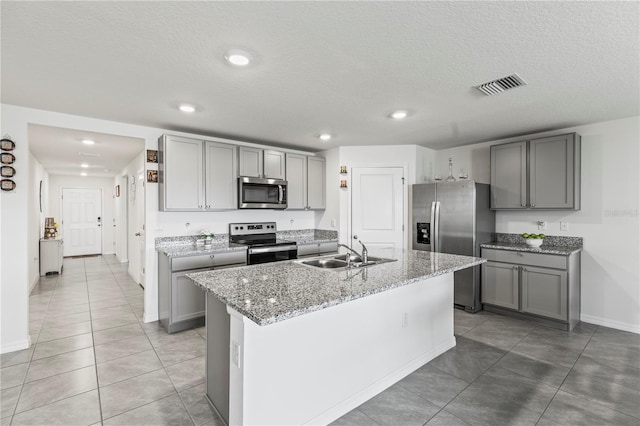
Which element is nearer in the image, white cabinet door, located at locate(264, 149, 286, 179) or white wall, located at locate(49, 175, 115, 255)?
white cabinet door, located at locate(264, 149, 286, 179)

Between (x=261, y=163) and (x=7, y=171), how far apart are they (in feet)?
8.61

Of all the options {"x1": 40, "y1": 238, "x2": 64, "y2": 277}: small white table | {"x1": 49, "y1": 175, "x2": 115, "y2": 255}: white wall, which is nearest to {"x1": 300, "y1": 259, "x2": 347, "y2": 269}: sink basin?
{"x1": 40, "y1": 238, "x2": 64, "y2": 277}: small white table

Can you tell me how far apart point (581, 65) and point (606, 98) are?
3.41 ft

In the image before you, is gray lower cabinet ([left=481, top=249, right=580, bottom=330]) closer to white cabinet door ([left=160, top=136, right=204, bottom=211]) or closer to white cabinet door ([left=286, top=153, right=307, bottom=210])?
white cabinet door ([left=286, top=153, right=307, bottom=210])

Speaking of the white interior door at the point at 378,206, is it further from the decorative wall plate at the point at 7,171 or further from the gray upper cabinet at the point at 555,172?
the decorative wall plate at the point at 7,171

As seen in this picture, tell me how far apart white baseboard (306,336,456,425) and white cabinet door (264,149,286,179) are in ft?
9.99

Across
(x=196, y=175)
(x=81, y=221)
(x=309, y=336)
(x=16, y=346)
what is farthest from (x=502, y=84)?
(x=81, y=221)

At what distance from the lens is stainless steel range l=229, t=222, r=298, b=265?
4035 mm

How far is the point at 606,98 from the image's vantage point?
286cm

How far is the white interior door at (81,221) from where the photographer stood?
8.36 m

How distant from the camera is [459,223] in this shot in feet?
13.7

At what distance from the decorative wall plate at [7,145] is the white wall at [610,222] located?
598cm

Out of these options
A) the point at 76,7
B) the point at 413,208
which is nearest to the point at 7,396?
the point at 76,7

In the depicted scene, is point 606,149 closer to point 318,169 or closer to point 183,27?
point 318,169
